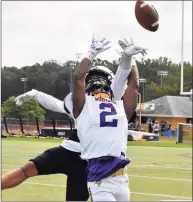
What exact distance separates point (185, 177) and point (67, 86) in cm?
3704

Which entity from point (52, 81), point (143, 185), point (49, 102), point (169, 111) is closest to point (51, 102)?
point (49, 102)

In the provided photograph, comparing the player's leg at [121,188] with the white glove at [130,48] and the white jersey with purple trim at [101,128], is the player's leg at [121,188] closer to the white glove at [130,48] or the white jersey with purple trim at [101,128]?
the white jersey with purple trim at [101,128]

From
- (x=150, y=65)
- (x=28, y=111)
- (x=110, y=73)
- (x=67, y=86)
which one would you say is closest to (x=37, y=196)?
(x=110, y=73)

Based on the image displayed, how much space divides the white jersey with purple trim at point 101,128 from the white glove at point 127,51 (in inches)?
13.5

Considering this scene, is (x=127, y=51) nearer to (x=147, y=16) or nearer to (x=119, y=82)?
(x=119, y=82)

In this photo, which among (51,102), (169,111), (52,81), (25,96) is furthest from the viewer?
(52,81)

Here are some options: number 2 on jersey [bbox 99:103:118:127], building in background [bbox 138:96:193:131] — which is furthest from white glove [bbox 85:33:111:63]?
building in background [bbox 138:96:193:131]

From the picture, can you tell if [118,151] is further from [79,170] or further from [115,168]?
[79,170]

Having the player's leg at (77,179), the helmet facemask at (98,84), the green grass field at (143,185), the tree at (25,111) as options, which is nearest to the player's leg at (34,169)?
the player's leg at (77,179)

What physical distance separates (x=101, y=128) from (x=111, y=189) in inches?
18.5

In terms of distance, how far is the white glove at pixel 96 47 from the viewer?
444 centimetres

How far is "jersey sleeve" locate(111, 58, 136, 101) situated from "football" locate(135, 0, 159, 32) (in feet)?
2.01

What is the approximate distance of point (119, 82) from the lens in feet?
14.5

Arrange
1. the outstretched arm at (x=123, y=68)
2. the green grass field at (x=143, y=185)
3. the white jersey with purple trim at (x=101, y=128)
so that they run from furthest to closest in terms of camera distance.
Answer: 1. the green grass field at (x=143, y=185)
2. the outstretched arm at (x=123, y=68)
3. the white jersey with purple trim at (x=101, y=128)
